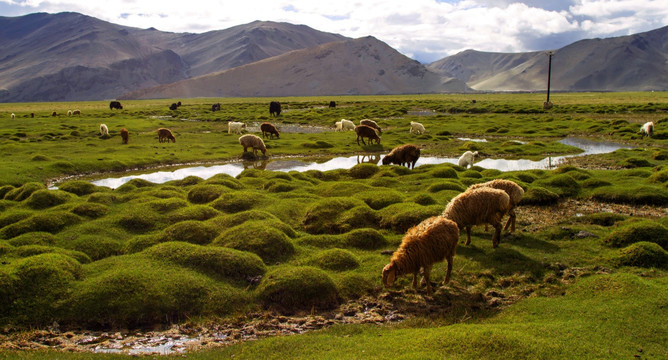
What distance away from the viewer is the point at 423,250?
30.8ft

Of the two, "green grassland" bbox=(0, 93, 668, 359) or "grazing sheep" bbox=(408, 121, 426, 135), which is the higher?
"grazing sheep" bbox=(408, 121, 426, 135)

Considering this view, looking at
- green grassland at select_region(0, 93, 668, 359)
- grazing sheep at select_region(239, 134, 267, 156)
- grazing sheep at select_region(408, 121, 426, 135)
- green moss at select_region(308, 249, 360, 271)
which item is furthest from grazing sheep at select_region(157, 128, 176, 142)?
green moss at select_region(308, 249, 360, 271)

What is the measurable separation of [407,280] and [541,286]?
2.87 metres

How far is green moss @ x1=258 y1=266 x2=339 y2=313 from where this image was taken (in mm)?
9078

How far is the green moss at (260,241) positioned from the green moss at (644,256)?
26.1 feet

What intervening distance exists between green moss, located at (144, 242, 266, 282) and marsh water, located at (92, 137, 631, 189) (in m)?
13.6

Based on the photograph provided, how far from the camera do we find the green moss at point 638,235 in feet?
36.6

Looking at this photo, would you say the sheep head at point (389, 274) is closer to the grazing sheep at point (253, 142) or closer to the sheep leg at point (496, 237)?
the sheep leg at point (496, 237)

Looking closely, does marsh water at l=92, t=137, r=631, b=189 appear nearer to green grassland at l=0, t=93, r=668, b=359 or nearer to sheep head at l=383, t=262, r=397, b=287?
green grassland at l=0, t=93, r=668, b=359

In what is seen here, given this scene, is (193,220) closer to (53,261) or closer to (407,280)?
(53,261)

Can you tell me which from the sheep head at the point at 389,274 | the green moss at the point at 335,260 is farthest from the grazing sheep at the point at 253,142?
the sheep head at the point at 389,274

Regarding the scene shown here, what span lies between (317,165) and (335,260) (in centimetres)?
1783

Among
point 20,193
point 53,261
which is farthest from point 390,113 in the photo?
point 53,261

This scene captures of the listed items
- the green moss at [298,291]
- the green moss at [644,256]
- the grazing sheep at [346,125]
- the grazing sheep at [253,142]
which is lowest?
the green moss at [298,291]
